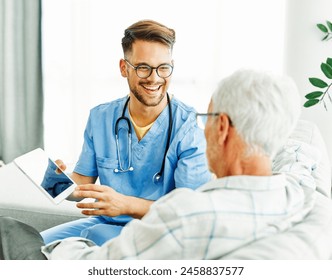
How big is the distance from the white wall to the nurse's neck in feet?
5.20

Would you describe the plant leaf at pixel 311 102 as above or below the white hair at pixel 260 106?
below

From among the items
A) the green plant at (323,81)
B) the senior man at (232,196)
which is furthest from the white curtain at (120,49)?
the senior man at (232,196)

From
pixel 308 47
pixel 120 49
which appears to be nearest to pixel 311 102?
pixel 308 47

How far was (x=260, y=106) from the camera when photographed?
964mm

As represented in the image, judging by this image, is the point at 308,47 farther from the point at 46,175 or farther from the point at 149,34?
the point at 46,175

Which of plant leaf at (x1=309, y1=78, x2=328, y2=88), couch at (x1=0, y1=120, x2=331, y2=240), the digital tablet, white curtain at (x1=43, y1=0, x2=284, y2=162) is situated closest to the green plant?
plant leaf at (x1=309, y1=78, x2=328, y2=88)

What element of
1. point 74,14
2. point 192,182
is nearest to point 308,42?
point 74,14

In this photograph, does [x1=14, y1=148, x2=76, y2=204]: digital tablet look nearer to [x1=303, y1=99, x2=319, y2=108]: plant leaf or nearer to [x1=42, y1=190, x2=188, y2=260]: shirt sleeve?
[x1=42, y1=190, x2=188, y2=260]: shirt sleeve

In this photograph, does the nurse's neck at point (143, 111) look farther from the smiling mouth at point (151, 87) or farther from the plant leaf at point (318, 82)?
the plant leaf at point (318, 82)

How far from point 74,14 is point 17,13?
1.18 ft

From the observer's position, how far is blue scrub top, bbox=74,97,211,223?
5.21 ft

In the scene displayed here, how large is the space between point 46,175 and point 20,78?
2091 mm

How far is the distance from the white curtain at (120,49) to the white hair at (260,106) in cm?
231

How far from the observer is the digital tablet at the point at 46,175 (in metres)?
1.41
